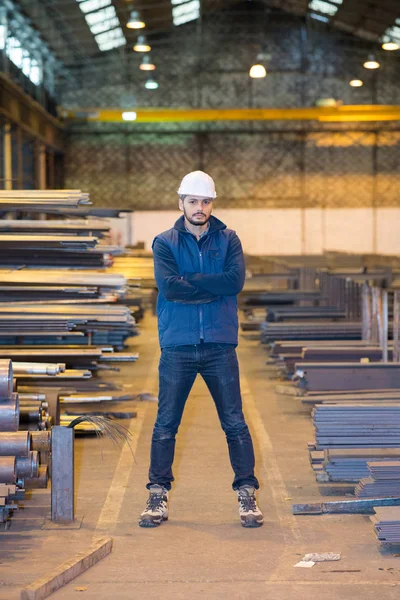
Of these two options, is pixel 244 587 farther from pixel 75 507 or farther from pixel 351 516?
pixel 75 507

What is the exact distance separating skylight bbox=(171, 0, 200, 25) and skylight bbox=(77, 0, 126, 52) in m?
1.83

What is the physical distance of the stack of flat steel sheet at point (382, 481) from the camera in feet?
17.7

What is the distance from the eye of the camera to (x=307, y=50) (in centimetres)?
3125

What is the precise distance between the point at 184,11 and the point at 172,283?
2619cm

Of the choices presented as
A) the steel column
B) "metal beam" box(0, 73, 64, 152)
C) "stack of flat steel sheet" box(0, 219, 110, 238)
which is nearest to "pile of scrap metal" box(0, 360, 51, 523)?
the steel column

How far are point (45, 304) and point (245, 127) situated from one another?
23.7 m

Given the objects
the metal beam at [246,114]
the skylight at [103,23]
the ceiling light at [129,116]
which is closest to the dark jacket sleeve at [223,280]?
the skylight at [103,23]

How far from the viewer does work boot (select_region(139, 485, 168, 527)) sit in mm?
5324

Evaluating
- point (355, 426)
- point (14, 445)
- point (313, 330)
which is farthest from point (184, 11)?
point (14, 445)

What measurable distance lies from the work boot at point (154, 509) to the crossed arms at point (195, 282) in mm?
1108

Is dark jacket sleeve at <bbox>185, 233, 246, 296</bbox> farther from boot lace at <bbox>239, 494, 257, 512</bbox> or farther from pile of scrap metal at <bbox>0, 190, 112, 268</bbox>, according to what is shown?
pile of scrap metal at <bbox>0, 190, 112, 268</bbox>

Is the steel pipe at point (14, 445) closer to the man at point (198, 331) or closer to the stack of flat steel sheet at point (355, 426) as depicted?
the man at point (198, 331)

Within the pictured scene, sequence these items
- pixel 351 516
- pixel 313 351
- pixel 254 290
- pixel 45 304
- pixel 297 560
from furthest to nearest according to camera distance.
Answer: pixel 254 290 < pixel 313 351 < pixel 45 304 < pixel 351 516 < pixel 297 560

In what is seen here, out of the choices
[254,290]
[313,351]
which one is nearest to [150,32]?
[254,290]
